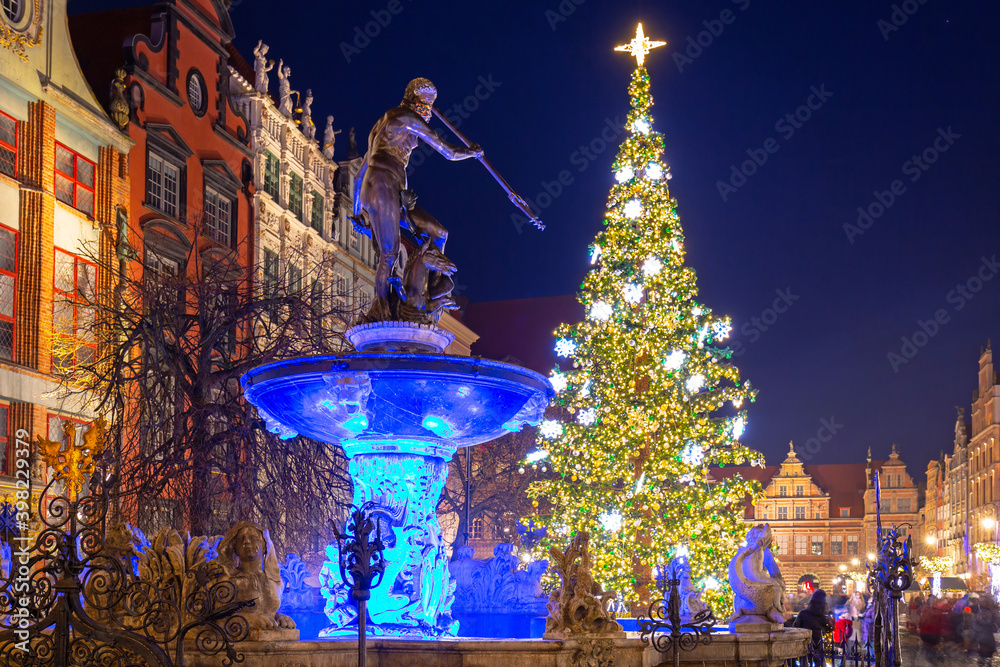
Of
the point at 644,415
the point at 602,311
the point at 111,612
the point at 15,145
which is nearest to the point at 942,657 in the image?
the point at 644,415

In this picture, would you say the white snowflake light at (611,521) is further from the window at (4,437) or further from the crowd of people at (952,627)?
the window at (4,437)

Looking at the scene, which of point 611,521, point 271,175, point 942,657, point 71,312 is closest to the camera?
point 611,521

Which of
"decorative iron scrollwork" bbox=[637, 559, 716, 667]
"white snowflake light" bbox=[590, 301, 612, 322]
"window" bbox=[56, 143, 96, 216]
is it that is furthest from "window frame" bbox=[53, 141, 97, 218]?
"decorative iron scrollwork" bbox=[637, 559, 716, 667]

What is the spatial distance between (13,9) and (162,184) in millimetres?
5837

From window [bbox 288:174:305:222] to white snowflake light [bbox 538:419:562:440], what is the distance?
15.3m

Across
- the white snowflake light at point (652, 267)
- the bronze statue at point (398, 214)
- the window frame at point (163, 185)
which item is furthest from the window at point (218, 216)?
the bronze statue at point (398, 214)

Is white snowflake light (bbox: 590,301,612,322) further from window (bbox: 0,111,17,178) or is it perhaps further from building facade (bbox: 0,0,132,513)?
window (bbox: 0,111,17,178)

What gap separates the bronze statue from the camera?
10258 mm

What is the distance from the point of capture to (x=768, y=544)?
1077 cm

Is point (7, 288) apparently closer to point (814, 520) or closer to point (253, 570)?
point (253, 570)

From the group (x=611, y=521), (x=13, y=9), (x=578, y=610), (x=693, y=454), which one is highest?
(x=13, y=9)

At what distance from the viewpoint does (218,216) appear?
30469mm

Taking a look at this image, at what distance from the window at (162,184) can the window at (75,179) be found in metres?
2.10

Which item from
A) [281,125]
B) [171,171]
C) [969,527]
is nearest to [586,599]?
[171,171]
